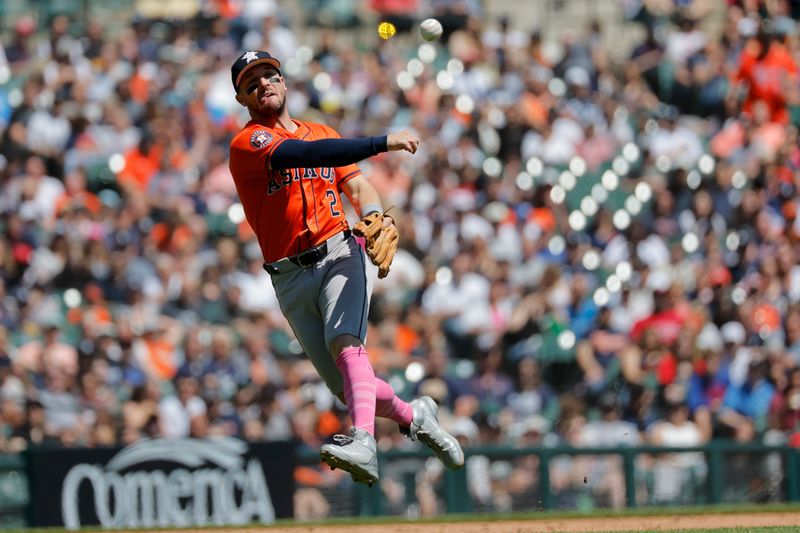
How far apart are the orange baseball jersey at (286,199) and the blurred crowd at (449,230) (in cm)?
433

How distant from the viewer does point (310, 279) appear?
23.1 ft

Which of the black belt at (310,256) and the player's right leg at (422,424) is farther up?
the black belt at (310,256)

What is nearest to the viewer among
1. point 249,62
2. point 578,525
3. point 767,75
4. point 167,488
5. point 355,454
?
point 355,454

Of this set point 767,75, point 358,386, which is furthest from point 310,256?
point 767,75

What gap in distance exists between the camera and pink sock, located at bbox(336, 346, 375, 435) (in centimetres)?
686

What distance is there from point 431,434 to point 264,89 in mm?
1861

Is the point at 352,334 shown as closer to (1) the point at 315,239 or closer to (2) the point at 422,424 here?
(1) the point at 315,239

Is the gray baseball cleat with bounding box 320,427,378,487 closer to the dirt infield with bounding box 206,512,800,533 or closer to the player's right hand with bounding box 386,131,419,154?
the player's right hand with bounding box 386,131,419,154

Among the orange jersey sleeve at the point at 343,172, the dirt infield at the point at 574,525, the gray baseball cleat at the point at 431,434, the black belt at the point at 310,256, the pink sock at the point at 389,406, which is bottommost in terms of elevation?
the dirt infield at the point at 574,525

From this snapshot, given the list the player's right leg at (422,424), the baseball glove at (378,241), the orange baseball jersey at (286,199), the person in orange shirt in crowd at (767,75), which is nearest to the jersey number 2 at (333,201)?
the orange baseball jersey at (286,199)

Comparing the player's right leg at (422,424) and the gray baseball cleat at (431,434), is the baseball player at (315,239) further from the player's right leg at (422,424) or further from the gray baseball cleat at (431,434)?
the gray baseball cleat at (431,434)

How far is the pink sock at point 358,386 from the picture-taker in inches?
270

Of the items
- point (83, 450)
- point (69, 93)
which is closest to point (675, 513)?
point (83, 450)

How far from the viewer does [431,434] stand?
24.2 feet
